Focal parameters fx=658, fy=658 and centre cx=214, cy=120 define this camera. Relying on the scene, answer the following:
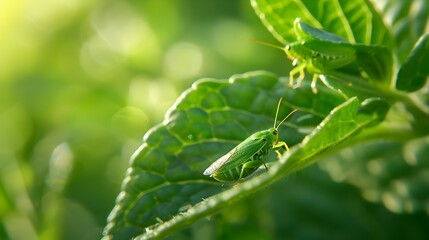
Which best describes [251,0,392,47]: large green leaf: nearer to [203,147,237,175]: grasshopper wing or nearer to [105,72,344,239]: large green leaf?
[105,72,344,239]: large green leaf

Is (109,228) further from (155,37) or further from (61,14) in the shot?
(61,14)

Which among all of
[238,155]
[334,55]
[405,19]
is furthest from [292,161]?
[405,19]

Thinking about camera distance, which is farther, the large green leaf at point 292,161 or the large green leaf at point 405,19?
the large green leaf at point 405,19

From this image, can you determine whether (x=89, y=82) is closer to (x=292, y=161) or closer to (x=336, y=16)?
(x=336, y=16)

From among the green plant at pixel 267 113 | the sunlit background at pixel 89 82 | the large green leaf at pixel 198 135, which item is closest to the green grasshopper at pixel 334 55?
the green plant at pixel 267 113

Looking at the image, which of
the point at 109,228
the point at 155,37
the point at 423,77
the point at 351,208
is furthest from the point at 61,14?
the point at 423,77

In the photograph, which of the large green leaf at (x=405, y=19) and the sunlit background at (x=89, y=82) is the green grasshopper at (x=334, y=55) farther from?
the sunlit background at (x=89, y=82)

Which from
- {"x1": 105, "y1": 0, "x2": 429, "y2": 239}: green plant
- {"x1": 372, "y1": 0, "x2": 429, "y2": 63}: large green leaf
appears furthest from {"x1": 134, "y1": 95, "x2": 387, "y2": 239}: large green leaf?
{"x1": 372, "y1": 0, "x2": 429, "y2": 63}: large green leaf
